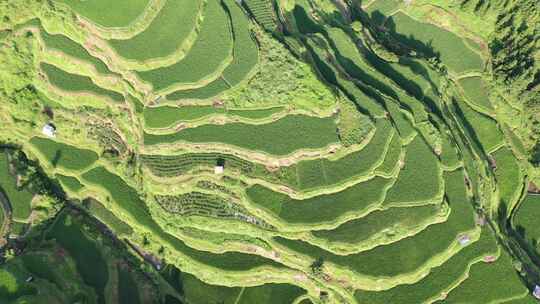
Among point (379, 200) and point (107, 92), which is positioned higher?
point (379, 200)

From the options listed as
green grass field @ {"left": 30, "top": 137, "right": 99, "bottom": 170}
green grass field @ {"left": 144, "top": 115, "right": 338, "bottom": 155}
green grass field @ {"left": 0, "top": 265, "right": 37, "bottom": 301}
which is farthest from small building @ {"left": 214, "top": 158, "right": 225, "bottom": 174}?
green grass field @ {"left": 0, "top": 265, "right": 37, "bottom": 301}

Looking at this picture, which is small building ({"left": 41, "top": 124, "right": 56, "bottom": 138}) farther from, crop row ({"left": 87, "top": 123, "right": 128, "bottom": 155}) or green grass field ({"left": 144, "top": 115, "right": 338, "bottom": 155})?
green grass field ({"left": 144, "top": 115, "right": 338, "bottom": 155})

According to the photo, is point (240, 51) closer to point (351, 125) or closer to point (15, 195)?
point (351, 125)

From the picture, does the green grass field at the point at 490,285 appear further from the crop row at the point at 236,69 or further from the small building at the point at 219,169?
the crop row at the point at 236,69

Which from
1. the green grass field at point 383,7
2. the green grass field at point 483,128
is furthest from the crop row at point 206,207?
the green grass field at point 383,7

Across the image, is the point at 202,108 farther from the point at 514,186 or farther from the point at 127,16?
the point at 514,186

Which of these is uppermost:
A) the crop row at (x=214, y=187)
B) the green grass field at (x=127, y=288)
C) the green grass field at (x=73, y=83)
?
the green grass field at (x=73, y=83)

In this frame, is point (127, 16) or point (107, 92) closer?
point (127, 16)

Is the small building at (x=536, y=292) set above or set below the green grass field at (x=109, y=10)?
below

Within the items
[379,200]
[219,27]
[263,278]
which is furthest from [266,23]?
[263,278]
